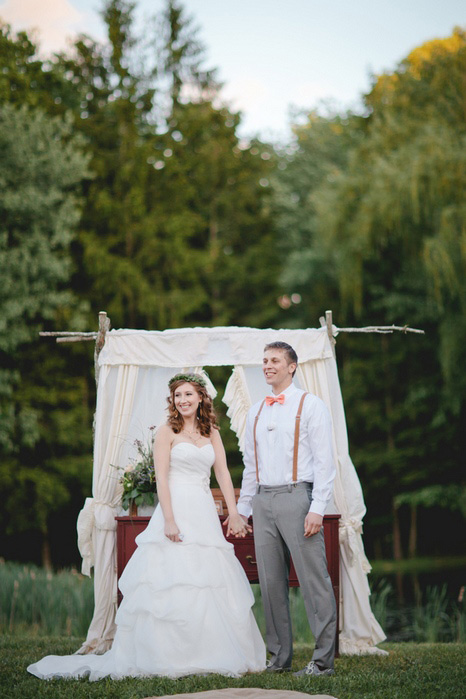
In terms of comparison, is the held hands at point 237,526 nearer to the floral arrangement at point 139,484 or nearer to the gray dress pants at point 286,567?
the gray dress pants at point 286,567

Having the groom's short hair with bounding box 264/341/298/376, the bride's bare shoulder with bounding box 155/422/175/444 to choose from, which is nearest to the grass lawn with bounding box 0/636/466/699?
the bride's bare shoulder with bounding box 155/422/175/444

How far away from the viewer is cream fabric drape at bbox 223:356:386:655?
19.2ft

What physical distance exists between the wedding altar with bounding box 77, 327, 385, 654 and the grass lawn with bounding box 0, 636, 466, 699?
0.62m

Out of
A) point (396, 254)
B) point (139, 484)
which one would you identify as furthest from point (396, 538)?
point (139, 484)

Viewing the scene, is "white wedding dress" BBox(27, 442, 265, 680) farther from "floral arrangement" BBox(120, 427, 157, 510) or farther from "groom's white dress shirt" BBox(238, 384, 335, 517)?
"floral arrangement" BBox(120, 427, 157, 510)

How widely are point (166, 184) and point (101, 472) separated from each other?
12995 millimetres

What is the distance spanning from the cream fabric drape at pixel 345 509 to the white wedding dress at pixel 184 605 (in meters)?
1.18

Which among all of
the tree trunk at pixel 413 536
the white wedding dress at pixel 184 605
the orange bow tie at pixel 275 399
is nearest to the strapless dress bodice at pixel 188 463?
the white wedding dress at pixel 184 605

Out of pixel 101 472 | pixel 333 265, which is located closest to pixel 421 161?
pixel 333 265

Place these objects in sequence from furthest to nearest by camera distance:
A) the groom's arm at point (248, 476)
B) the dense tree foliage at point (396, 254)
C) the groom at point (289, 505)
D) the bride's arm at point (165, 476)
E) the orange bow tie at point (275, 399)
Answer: the dense tree foliage at point (396, 254)
the groom's arm at point (248, 476)
the orange bow tie at point (275, 399)
the bride's arm at point (165, 476)
the groom at point (289, 505)

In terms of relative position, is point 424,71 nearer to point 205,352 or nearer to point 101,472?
point 205,352

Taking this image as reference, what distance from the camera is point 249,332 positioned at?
6.27 metres

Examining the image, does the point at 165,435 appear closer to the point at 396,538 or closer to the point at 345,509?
the point at 345,509

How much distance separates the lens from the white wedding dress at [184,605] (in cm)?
465
